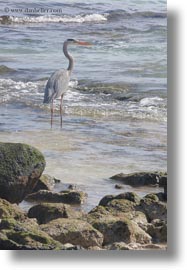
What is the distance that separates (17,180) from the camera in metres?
6.15

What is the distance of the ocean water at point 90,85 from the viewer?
6270mm

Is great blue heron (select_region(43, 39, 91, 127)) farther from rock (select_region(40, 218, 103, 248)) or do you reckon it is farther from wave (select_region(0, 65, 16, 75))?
rock (select_region(40, 218, 103, 248))

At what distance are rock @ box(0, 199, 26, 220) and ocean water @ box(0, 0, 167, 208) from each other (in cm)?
47

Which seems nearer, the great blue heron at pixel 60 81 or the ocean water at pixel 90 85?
the ocean water at pixel 90 85

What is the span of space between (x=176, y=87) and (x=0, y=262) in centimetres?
145

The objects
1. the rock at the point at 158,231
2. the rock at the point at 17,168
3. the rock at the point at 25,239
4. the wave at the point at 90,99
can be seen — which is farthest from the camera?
the wave at the point at 90,99

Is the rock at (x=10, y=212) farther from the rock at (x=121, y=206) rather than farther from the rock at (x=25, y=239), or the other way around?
the rock at (x=121, y=206)

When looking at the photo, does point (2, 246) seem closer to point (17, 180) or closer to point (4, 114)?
point (17, 180)

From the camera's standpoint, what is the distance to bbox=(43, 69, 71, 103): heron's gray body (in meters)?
6.38

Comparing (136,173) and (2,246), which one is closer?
(2,246)

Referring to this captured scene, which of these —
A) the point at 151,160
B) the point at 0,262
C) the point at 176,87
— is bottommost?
the point at 0,262

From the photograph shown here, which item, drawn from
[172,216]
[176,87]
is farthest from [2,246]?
[176,87]

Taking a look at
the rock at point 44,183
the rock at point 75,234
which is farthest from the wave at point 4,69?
the rock at point 75,234

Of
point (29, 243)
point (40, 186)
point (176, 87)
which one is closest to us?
point (29, 243)
